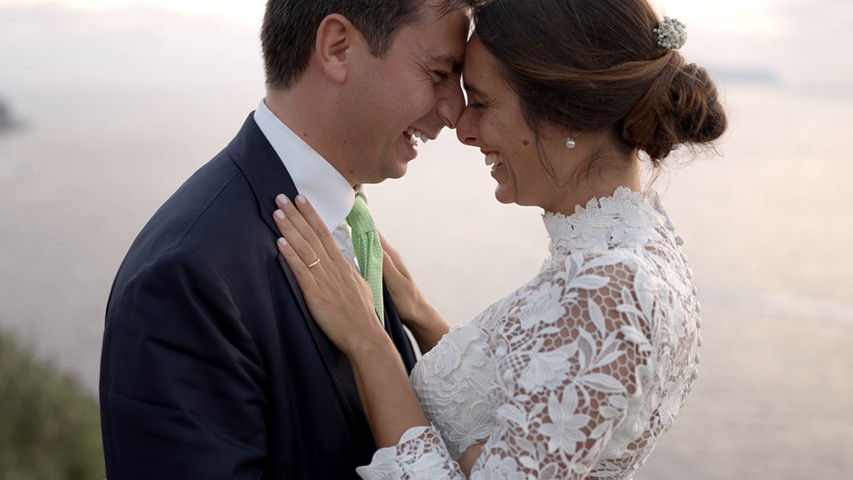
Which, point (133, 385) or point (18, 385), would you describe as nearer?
point (133, 385)

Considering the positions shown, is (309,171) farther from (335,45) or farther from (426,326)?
(426,326)

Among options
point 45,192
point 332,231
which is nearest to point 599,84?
point 332,231

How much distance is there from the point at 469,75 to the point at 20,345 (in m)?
6.47

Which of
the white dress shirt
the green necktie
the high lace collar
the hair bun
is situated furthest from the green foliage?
the hair bun

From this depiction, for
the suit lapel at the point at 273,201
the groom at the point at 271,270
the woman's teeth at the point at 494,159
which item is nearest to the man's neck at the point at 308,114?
the groom at the point at 271,270

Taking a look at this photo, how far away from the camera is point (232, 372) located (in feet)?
7.36

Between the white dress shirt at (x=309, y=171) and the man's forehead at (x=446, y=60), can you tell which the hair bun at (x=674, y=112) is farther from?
the white dress shirt at (x=309, y=171)

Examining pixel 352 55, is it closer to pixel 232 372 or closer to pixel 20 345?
pixel 232 372

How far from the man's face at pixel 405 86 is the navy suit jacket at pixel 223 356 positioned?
1.17 feet

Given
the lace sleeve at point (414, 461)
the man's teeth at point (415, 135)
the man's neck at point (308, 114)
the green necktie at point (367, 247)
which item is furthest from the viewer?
the man's teeth at point (415, 135)

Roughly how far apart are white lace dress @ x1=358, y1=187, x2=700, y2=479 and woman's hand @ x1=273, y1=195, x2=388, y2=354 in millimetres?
283

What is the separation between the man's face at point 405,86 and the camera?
279cm

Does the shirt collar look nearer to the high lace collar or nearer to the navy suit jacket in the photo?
the navy suit jacket

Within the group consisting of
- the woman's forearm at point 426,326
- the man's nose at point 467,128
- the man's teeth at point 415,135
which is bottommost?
the woman's forearm at point 426,326
